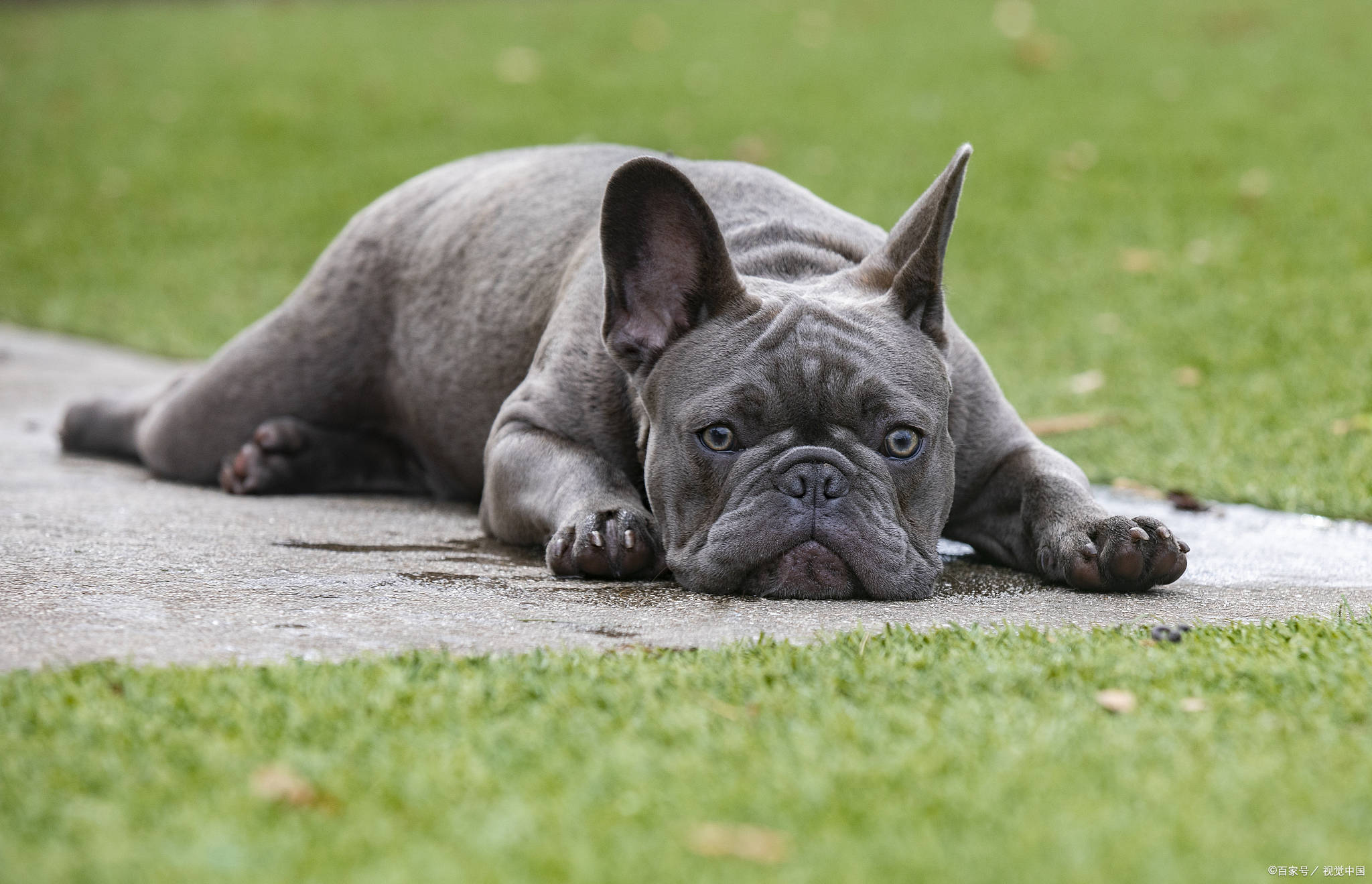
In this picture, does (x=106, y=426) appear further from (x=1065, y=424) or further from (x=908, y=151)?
(x=908, y=151)

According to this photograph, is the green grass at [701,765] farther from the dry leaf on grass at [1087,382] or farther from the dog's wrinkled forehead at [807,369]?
the dry leaf on grass at [1087,382]

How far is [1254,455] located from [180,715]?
14.0ft

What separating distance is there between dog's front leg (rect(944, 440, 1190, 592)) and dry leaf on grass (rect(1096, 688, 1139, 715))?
3.36ft

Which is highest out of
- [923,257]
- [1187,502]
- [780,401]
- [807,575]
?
[923,257]

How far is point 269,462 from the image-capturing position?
214 inches

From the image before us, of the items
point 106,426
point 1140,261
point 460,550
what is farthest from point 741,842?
point 1140,261

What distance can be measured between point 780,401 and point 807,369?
10cm

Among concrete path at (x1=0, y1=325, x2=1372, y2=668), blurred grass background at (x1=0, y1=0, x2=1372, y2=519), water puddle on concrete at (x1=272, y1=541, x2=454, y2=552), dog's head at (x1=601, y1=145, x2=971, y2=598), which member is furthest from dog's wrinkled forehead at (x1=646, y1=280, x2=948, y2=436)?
blurred grass background at (x1=0, y1=0, x2=1372, y2=519)

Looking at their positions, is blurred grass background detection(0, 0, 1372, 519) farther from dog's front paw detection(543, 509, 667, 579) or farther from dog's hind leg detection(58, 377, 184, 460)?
dog's hind leg detection(58, 377, 184, 460)

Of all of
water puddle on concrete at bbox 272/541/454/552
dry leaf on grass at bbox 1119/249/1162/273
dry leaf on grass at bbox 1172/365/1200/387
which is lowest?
water puddle on concrete at bbox 272/541/454/552

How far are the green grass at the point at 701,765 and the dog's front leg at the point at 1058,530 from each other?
26.4 inches

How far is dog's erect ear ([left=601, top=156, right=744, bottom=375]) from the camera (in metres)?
3.85

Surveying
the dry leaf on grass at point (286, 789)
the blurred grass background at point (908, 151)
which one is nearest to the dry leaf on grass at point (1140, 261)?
the blurred grass background at point (908, 151)

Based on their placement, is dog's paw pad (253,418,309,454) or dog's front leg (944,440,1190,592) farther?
dog's paw pad (253,418,309,454)
